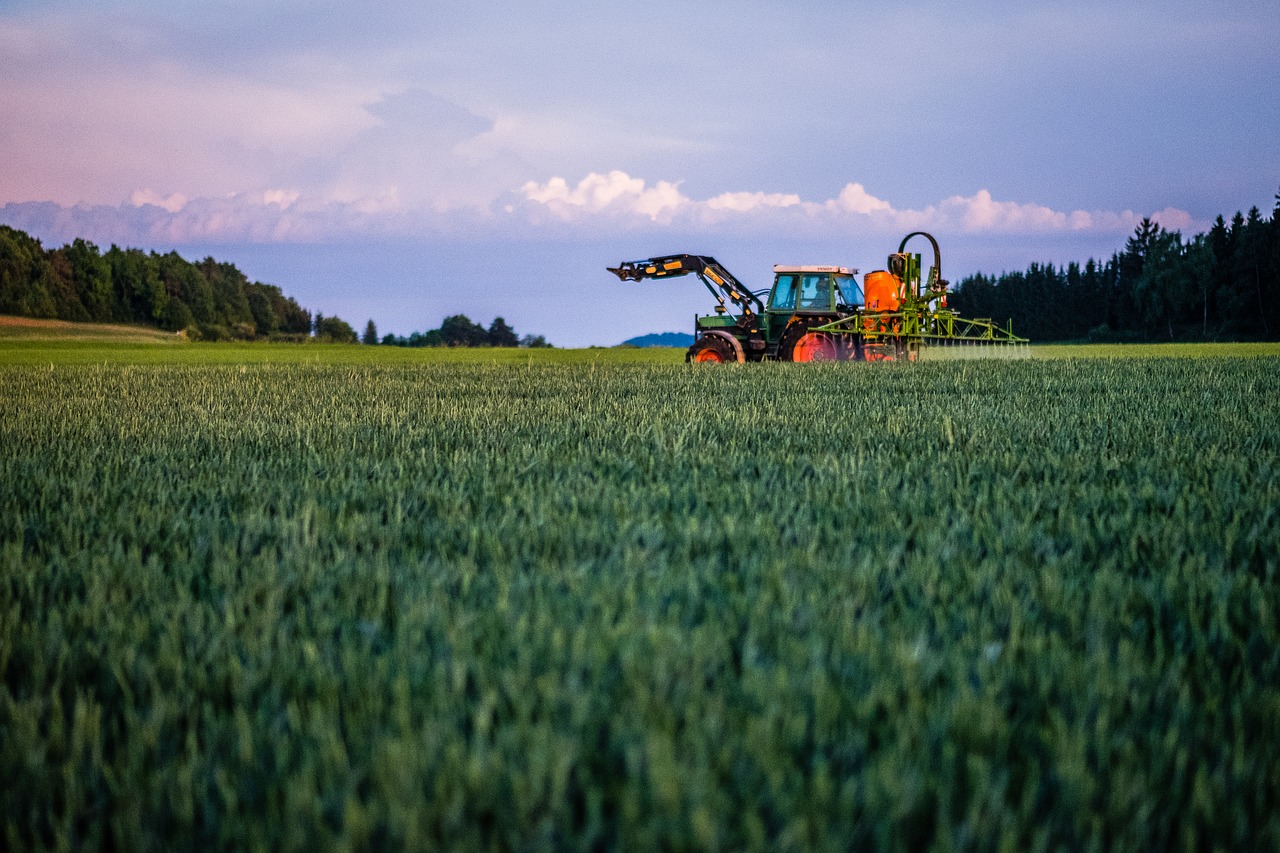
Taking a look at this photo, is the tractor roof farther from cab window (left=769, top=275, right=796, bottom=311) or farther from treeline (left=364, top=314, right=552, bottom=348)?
treeline (left=364, top=314, right=552, bottom=348)

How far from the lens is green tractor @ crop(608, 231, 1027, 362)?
18.0 metres

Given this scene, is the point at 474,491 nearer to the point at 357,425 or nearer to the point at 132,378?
the point at 357,425

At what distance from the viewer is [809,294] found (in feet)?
60.5

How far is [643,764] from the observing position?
4.25 feet

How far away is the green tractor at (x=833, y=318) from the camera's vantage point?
1800 cm

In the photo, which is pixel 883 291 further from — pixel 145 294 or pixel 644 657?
pixel 145 294

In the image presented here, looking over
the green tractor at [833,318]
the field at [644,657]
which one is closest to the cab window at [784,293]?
the green tractor at [833,318]

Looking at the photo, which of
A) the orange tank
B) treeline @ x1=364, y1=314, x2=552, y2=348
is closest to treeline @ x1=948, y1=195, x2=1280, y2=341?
treeline @ x1=364, y1=314, x2=552, y2=348

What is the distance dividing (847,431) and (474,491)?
103 inches

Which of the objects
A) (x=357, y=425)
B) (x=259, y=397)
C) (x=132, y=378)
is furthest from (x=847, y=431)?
(x=132, y=378)

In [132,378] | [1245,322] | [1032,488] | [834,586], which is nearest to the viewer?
[834,586]

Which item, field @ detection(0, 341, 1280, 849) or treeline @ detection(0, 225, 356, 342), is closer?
field @ detection(0, 341, 1280, 849)

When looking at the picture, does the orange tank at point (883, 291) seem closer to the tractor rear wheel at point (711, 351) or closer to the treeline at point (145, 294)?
the tractor rear wheel at point (711, 351)

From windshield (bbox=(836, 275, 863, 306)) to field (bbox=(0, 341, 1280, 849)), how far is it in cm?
1497
